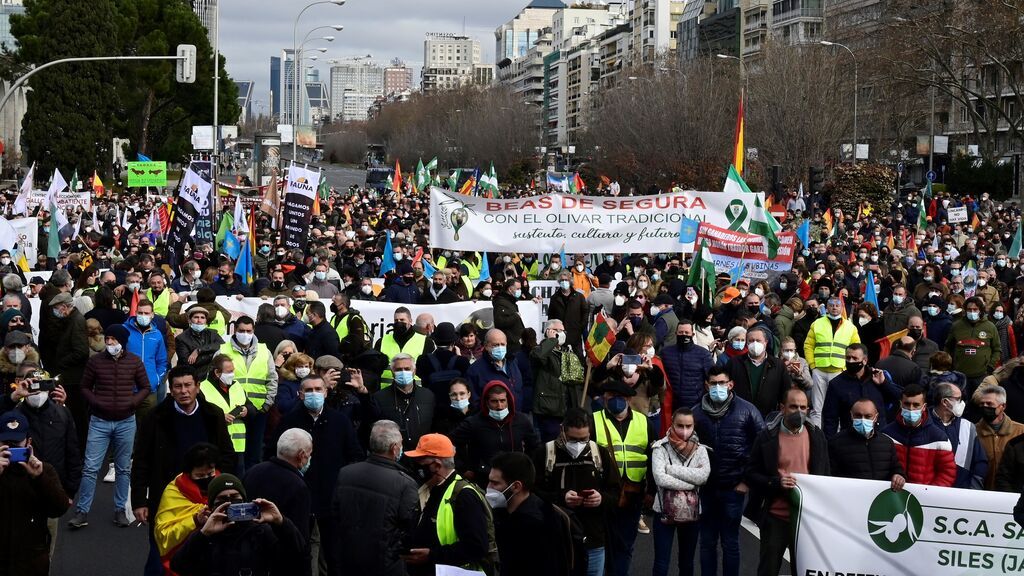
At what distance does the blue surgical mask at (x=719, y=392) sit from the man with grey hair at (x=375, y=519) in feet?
8.24

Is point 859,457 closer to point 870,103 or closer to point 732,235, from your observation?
point 732,235

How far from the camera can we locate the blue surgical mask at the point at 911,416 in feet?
27.2

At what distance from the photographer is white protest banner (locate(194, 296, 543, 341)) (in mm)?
14898

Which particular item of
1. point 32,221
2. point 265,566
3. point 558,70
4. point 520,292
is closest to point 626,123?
point 32,221

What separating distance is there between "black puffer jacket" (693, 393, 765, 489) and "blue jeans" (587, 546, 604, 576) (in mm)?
986

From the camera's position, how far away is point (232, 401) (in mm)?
9570

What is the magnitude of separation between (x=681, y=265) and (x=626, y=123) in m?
39.3

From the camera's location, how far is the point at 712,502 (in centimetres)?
823

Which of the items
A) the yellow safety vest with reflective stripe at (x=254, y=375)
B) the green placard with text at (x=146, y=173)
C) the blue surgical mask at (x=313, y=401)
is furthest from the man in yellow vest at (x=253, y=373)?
the green placard with text at (x=146, y=173)

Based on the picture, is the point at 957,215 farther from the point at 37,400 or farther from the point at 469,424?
the point at 37,400

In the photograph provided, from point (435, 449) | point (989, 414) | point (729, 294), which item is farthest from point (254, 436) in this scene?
point (729, 294)

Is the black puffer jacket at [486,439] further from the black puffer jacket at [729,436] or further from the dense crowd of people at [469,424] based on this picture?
the black puffer jacket at [729,436]

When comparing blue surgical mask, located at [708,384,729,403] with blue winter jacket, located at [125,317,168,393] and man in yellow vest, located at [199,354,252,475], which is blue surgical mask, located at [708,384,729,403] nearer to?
man in yellow vest, located at [199,354,252,475]

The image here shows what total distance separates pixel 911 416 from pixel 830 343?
14.1 ft
